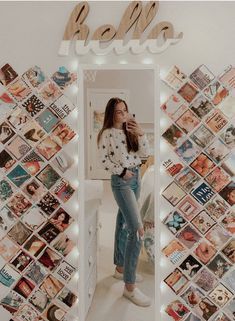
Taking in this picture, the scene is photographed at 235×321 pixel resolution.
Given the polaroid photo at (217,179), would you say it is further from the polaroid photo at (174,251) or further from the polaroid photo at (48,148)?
the polaroid photo at (48,148)

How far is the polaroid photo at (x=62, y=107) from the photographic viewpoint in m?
1.79

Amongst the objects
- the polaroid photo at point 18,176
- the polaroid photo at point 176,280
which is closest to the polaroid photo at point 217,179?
the polaroid photo at point 176,280

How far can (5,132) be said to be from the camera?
180 cm

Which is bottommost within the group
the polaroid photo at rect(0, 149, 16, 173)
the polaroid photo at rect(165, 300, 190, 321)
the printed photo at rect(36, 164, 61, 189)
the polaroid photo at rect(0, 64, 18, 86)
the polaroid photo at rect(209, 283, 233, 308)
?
the polaroid photo at rect(209, 283, 233, 308)

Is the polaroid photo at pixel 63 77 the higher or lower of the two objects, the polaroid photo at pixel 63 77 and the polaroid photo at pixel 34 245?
the higher

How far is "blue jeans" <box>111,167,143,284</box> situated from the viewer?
69.6 inches

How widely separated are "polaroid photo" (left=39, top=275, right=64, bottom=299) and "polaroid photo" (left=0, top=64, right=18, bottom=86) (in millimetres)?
937

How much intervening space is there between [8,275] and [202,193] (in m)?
0.99

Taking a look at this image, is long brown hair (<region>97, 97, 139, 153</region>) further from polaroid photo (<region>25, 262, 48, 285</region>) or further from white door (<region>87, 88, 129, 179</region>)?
polaroid photo (<region>25, 262, 48, 285</region>)

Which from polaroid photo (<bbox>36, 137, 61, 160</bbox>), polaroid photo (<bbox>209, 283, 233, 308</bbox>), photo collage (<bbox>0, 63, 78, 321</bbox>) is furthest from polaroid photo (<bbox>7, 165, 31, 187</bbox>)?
polaroid photo (<bbox>209, 283, 233, 308</bbox>)

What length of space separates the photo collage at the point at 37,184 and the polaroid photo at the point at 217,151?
639mm

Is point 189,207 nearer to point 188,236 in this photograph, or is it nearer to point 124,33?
point 188,236

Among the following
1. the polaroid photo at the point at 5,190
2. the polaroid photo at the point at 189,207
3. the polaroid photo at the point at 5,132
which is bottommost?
the polaroid photo at the point at 189,207

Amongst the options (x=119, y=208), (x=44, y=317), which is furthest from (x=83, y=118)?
(x=44, y=317)
